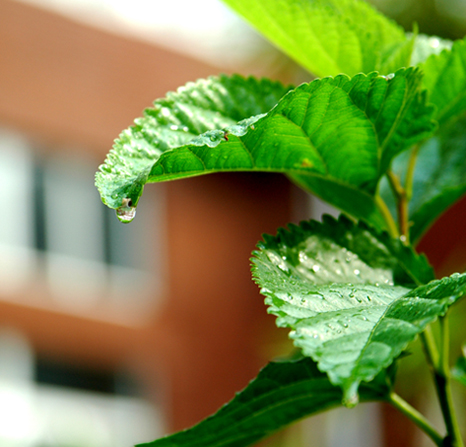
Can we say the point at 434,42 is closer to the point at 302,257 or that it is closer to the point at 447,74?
the point at 447,74

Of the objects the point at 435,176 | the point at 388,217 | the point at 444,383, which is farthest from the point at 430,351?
the point at 435,176

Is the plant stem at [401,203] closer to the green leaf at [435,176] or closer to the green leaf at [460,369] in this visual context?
the green leaf at [435,176]

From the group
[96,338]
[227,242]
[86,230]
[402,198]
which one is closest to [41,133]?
[86,230]

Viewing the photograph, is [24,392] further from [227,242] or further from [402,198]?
[402,198]

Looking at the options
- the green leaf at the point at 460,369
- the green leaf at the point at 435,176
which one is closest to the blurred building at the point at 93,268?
the green leaf at the point at 435,176

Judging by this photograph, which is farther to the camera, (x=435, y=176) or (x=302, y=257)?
(x=435, y=176)

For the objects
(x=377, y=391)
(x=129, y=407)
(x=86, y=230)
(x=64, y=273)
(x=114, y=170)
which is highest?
(x=86, y=230)
